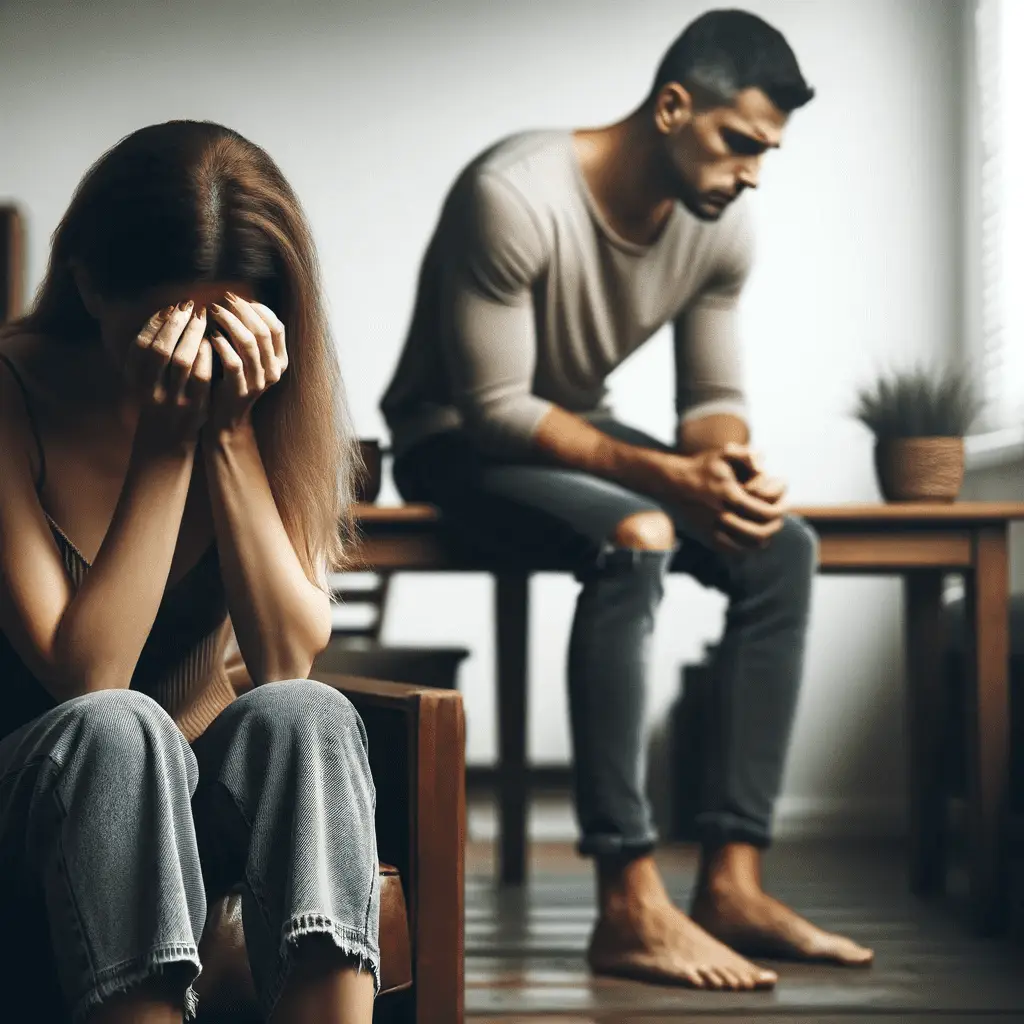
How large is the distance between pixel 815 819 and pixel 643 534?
1777 millimetres

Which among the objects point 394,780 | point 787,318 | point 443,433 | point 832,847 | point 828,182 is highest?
point 828,182

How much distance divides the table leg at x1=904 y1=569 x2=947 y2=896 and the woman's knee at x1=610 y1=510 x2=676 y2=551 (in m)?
0.80

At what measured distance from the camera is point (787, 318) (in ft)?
11.3

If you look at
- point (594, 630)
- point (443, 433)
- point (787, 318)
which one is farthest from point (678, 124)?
point (787, 318)

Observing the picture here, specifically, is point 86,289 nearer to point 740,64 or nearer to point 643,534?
point 643,534

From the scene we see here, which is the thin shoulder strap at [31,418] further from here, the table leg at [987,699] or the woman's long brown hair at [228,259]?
the table leg at [987,699]

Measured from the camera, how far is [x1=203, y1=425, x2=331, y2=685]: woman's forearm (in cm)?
117

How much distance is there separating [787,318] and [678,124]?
1.49 meters

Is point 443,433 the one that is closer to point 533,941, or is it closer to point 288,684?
point 533,941

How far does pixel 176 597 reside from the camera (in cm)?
123

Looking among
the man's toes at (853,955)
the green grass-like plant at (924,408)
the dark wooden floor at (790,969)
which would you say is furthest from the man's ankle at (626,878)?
the green grass-like plant at (924,408)

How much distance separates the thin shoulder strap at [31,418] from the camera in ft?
3.80

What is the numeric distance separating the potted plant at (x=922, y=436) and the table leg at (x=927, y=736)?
10.9 inches

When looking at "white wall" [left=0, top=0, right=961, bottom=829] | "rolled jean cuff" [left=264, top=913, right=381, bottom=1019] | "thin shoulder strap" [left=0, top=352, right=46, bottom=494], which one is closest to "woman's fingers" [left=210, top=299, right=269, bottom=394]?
"thin shoulder strap" [left=0, top=352, right=46, bottom=494]
